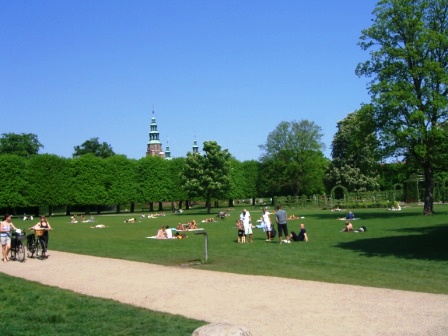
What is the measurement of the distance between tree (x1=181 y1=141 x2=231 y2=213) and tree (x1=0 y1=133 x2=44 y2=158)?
37.0 meters

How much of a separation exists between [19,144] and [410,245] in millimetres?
82218

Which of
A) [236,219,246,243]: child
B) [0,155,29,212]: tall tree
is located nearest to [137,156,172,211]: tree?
[0,155,29,212]: tall tree

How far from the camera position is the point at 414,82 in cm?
4222

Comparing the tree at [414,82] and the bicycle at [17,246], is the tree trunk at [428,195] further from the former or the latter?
the bicycle at [17,246]

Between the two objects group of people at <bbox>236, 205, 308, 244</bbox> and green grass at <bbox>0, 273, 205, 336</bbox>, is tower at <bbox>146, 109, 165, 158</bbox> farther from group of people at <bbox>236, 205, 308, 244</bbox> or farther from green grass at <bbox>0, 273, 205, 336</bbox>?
green grass at <bbox>0, 273, 205, 336</bbox>

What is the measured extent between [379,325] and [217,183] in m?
57.3

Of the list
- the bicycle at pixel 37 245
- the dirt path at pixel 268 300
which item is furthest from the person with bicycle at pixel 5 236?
the dirt path at pixel 268 300

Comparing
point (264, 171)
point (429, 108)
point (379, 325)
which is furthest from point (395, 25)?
point (264, 171)

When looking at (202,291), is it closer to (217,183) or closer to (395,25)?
(395,25)

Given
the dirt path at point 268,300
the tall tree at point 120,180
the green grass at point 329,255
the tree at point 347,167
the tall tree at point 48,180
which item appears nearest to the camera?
the dirt path at point 268,300

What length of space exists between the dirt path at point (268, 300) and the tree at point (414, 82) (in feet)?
96.1

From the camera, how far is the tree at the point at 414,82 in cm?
4003

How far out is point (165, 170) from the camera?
80.2 meters

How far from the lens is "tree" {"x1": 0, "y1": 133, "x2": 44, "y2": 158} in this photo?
90.7 metres
